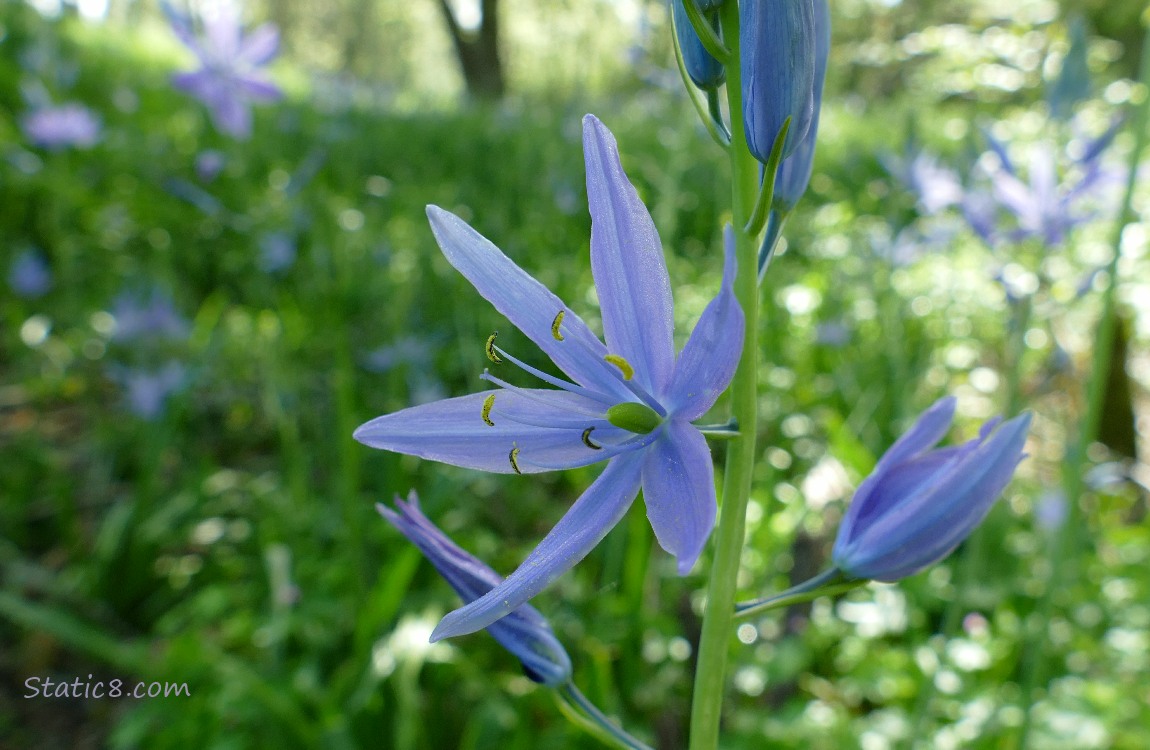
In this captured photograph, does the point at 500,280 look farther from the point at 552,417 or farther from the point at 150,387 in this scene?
the point at 150,387

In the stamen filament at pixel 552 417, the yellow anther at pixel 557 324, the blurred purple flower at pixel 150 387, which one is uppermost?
the yellow anther at pixel 557 324

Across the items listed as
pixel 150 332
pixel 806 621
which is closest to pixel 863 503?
pixel 806 621

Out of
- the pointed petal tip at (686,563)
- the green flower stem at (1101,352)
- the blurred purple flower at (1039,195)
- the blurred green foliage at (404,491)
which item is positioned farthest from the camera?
the blurred purple flower at (1039,195)

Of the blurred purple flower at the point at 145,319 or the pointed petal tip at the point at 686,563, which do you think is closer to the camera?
the pointed petal tip at the point at 686,563

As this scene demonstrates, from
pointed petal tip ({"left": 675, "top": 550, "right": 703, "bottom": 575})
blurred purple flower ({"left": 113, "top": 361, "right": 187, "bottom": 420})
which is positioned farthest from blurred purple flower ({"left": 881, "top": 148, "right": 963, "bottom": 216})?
blurred purple flower ({"left": 113, "top": 361, "right": 187, "bottom": 420})

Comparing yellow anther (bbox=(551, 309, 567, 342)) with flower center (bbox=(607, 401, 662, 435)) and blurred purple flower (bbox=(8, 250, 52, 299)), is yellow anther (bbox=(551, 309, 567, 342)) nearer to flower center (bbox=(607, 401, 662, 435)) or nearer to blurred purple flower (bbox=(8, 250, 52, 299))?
flower center (bbox=(607, 401, 662, 435))

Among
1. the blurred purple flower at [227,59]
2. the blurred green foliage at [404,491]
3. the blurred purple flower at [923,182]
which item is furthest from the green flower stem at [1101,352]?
the blurred purple flower at [227,59]

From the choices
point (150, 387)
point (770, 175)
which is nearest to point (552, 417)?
point (770, 175)

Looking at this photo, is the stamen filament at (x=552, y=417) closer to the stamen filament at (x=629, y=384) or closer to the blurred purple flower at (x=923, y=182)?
the stamen filament at (x=629, y=384)
